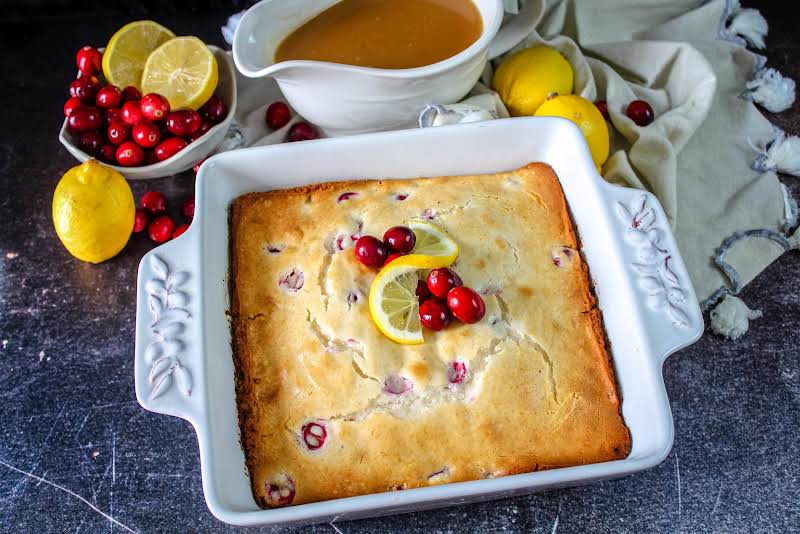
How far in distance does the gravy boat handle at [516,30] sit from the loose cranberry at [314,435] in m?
1.08

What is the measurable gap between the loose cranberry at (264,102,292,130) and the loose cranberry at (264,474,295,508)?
0.95m

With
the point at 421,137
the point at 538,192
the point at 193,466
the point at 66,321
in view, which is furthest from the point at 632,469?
the point at 66,321

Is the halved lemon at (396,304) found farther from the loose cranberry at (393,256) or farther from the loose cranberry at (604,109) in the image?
the loose cranberry at (604,109)

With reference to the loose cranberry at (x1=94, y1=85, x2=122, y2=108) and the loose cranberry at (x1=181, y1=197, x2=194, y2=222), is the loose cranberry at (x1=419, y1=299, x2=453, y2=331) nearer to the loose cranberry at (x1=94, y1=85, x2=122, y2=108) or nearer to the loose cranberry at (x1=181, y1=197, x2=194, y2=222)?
→ the loose cranberry at (x1=181, y1=197, x2=194, y2=222)

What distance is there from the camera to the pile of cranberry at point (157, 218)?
1.71 meters

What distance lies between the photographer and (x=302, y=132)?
1.80m

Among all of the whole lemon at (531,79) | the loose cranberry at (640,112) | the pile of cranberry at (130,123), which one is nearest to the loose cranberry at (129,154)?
the pile of cranberry at (130,123)

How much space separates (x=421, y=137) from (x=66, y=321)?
947mm

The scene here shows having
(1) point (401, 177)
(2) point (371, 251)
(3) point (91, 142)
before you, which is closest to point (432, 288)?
(2) point (371, 251)

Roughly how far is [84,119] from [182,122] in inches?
9.8

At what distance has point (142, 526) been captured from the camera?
1.43 metres

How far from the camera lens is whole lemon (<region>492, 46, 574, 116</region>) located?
1776 millimetres

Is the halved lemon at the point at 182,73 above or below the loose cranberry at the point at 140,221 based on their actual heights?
above

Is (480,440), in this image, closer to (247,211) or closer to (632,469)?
(632,469)
